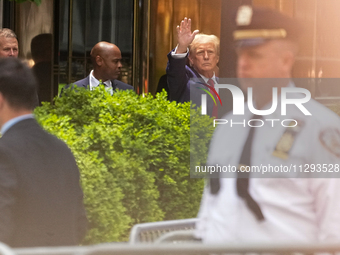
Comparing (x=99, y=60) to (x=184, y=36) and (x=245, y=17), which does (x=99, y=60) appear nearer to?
(x=184, y=36)

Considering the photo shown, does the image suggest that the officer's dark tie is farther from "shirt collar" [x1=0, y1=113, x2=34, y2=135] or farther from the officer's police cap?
"shirt collar" [x1=0, y1=113, x2=34, y2=135]

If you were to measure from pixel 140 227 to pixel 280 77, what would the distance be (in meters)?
1.02

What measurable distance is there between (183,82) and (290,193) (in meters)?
3.00

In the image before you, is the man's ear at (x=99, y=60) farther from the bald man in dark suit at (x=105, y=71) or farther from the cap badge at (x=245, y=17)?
the cap badge at (x=245, y=17)

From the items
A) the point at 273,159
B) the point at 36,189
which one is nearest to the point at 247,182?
the point at 273,159

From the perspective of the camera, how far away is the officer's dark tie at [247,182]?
1996 millimetres

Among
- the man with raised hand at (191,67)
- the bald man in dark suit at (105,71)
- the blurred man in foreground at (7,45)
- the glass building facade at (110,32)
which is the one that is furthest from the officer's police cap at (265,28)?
the glass building facade at (110,32)

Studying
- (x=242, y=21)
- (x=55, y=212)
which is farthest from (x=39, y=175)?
(x=242, y=21)

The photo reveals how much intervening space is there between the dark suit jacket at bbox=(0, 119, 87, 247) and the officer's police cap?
1.04 metres

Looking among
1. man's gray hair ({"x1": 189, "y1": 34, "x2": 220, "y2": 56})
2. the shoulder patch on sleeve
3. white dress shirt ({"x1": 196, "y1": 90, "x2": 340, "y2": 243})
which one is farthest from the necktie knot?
the shoulder patch on sleeve

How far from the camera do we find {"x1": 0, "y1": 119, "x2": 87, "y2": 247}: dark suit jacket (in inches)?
91.8

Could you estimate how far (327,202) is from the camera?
1850 mm

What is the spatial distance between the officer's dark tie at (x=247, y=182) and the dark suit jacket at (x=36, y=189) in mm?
915

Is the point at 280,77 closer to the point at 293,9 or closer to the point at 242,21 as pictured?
the point at 242,21
